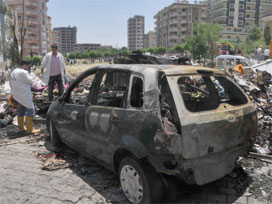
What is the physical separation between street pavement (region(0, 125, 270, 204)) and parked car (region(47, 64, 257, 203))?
13.6 inches

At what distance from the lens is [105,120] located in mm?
3670

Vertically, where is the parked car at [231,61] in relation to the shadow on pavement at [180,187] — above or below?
above

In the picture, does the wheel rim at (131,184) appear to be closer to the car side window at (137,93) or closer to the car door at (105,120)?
the car door at (105,120)

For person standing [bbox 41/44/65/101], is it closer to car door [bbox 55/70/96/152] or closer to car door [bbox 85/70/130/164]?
car door [bbox 55/70/96/152]

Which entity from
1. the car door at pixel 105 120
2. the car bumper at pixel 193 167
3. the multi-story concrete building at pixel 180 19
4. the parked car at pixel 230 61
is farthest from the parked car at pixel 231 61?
the multi-story concrete building at pixel 180 19

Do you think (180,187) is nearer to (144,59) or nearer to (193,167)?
(193,167)

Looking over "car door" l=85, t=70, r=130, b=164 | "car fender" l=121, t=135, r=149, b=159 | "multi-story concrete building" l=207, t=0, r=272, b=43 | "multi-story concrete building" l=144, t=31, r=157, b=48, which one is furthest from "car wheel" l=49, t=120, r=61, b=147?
"multi-story concrete building" l=144, t=31, r=157, b=48

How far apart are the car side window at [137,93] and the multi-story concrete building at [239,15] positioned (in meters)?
110

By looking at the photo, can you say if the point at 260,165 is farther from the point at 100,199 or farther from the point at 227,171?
the point at 100,199

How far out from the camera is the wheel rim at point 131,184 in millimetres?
3209

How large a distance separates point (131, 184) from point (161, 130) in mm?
888

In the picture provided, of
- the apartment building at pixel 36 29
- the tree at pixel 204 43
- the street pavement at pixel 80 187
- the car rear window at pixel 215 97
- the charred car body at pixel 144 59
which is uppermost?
the apartment building at pixel 36 29

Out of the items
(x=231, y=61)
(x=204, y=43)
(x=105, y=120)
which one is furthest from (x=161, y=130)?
(x=204, y=43)

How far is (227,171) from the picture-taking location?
3287 millimetres
